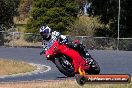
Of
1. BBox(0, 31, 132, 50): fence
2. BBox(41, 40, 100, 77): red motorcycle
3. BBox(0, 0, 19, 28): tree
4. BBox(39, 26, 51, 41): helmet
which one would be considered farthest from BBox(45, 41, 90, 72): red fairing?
BBox(0, 0, 19, 28): tree

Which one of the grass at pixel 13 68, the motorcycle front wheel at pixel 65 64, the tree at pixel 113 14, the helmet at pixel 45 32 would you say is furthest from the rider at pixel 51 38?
the tree at pixel 113 14

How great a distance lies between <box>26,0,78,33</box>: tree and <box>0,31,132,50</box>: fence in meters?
5.00

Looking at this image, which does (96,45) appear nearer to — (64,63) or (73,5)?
(73,5)

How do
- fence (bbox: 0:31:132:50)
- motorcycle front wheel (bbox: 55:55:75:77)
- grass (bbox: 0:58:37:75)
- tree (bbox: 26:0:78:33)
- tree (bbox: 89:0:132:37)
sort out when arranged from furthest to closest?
tree (bbox: 26:0:78:33) < tree (bbox: 89:0:132:37) < fence (bbox: 0:31:132:50) < grass (bbox: 0:58:37:75) < motorcycle front wheel (bbox: 55:55:75:77)

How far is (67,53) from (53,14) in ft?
131

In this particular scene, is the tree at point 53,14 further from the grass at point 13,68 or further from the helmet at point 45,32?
the helmet at point 45,32

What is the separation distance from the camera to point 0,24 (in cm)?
4969

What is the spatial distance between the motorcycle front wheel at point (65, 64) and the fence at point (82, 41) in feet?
85.0

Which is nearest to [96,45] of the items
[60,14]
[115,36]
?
[115,36]

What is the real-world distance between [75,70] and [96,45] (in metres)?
30.5

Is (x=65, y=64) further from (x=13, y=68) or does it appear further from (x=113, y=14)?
(x=113, y=14)

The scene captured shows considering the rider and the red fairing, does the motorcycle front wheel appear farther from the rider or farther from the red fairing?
the rider

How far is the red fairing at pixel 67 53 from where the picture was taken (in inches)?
528

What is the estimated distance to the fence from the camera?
141ft
